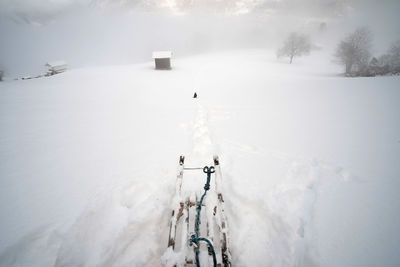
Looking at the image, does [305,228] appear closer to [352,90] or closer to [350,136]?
[350,136]

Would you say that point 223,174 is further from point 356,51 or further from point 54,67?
point 54,67

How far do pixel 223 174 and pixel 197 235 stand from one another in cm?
258

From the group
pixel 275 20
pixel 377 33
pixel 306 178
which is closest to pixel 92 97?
pixel 306 178

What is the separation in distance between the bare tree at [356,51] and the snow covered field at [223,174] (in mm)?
22473

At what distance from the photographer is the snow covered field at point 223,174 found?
3652mm

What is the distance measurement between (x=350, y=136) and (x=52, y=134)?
1455 cm

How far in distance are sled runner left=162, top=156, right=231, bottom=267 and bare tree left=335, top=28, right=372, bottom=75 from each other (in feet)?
113

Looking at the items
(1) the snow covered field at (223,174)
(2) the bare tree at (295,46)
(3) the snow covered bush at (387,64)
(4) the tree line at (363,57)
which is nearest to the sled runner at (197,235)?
(1) the snow covered field at (223,174)

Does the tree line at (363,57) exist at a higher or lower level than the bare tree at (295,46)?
lower

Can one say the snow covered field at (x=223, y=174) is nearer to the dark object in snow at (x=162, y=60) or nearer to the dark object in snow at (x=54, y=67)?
the dark object in snow at (x=162, y=60)

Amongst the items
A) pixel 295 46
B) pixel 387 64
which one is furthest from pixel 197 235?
pixel 295 46

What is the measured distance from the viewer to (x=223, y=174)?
572cm

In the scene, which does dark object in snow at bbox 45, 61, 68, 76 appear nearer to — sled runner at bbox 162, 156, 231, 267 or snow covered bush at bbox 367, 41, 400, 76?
sled runner at bbox 162, 156, 231, 267

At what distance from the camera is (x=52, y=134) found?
8461 millimetres
